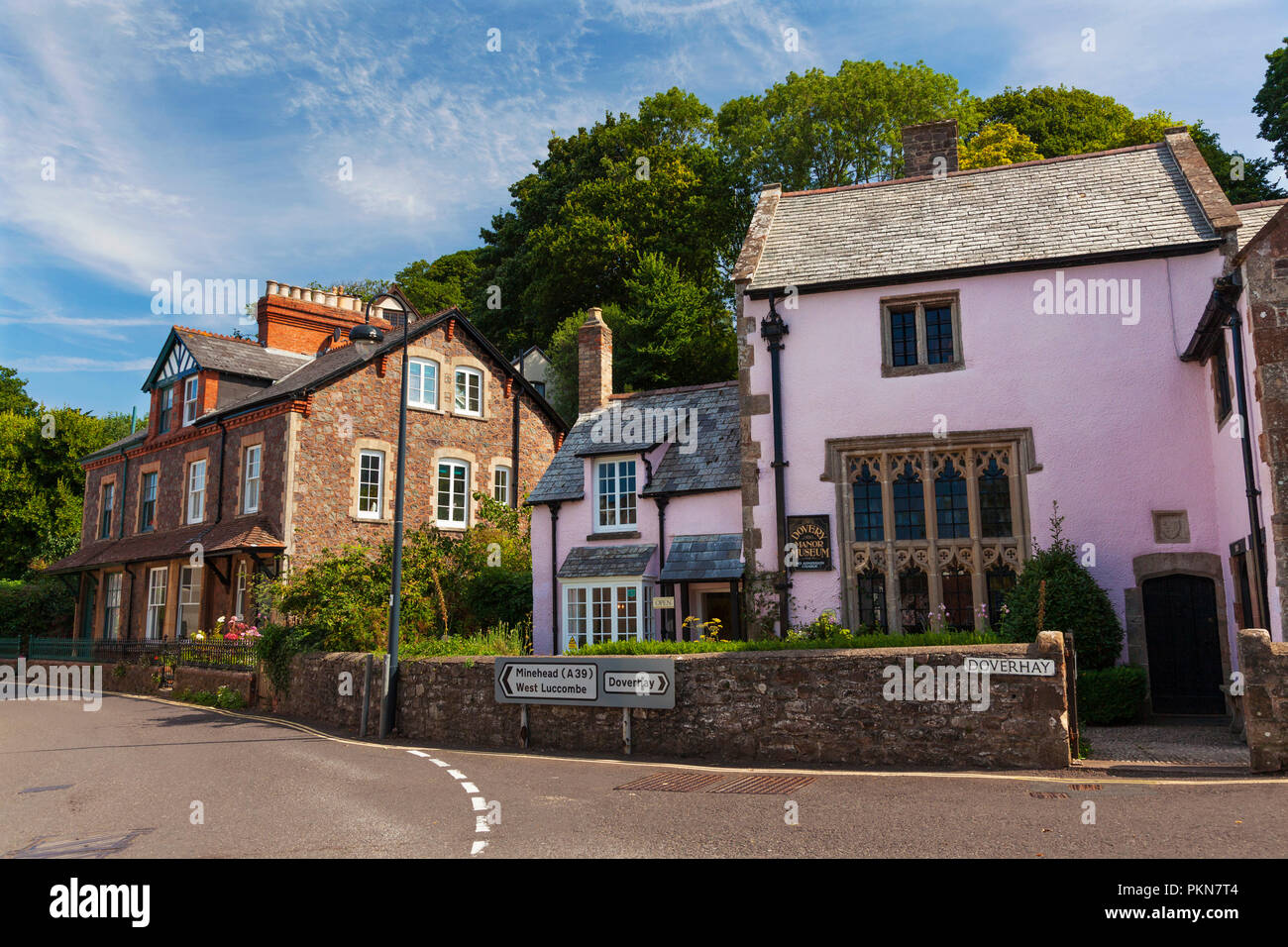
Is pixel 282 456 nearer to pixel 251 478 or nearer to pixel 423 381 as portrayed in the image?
pixel 251 478

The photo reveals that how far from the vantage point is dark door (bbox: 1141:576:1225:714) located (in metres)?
14.5

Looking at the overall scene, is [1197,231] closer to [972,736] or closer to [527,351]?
[972,736]

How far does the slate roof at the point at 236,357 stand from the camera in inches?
1174

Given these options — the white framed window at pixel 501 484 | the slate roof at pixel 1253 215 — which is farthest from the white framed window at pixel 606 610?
the slate roof at pixel 1253 215

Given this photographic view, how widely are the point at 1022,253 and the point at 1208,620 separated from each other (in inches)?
277

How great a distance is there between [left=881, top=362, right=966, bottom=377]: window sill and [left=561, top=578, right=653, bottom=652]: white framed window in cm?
709

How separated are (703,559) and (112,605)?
2381 cm

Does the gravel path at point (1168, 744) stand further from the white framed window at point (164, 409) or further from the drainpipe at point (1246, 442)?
the white framed window at point (164, 409)

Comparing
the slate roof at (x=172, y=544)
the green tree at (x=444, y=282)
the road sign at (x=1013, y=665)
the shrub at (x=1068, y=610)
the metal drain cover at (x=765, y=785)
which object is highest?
the green tree at (x=444, y=282)

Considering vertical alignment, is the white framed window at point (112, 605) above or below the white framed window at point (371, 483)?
below

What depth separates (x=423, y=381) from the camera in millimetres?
28844

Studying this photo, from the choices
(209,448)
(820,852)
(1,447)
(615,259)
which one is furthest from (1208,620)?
(1,447)

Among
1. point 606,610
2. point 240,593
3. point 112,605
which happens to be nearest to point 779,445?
point 606,610

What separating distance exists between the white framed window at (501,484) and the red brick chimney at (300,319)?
7457 millimetres
